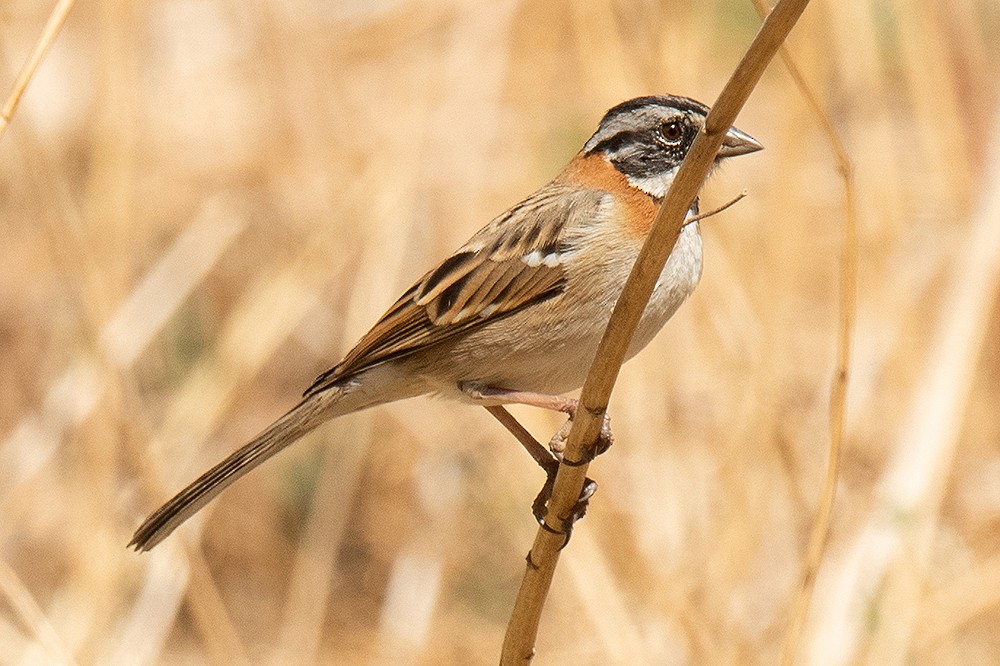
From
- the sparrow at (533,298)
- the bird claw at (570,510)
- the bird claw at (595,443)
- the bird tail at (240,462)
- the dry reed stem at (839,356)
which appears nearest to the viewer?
the bird claw at (595,443)

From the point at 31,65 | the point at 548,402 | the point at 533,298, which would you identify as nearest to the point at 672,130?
the point at 533,298

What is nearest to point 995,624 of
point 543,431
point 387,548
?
point 543,431

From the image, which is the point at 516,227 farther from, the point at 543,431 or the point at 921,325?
the point at 921,325

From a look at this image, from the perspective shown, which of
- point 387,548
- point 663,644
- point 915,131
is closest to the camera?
point 663,644

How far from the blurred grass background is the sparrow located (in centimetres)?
62

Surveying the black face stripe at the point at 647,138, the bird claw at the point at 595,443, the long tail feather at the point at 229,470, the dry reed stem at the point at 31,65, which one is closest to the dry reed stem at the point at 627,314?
the bird claw at the point at 595,443

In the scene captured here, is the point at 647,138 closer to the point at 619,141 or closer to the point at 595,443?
the point at 619,141

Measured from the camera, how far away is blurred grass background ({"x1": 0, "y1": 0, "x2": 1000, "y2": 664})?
12.7 ft

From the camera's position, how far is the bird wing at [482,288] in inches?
121

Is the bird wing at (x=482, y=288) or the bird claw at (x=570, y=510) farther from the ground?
the bird wing at (x=482, y=288)

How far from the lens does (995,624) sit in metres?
4.63

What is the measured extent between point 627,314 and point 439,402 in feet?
11.7

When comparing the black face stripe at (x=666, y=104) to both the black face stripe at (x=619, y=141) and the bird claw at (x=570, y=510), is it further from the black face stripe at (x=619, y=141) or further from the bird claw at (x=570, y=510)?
the bird claw at (x=570, y=510)

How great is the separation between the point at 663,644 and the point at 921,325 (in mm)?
2220
